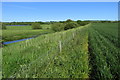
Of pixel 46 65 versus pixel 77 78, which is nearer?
pixel 77 78

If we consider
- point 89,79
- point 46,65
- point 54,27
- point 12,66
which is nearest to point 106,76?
point 89,79

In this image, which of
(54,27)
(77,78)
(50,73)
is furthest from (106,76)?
(54,27)

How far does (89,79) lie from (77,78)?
0.55 metres

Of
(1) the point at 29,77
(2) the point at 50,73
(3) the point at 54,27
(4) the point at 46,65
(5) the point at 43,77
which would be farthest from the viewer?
(3) the point at 54,27

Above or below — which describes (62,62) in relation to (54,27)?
below

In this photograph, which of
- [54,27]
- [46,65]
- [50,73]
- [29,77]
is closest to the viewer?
[29,77]

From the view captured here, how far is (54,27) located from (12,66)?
6345 cm

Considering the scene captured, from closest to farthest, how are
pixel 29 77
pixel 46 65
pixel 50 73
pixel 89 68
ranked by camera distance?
1. pixel 29 77
2. pixel 50 73
3. pixel 46 65
4. pixel 89 68

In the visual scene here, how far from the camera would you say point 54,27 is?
6825 centimetres

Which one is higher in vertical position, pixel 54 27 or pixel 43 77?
pixel 54 27

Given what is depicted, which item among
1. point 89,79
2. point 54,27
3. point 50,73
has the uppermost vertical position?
point 54,27

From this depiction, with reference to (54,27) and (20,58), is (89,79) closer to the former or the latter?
(20,58)

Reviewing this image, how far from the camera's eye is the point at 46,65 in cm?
531

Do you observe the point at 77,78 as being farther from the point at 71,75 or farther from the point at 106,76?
the point at 106,76
